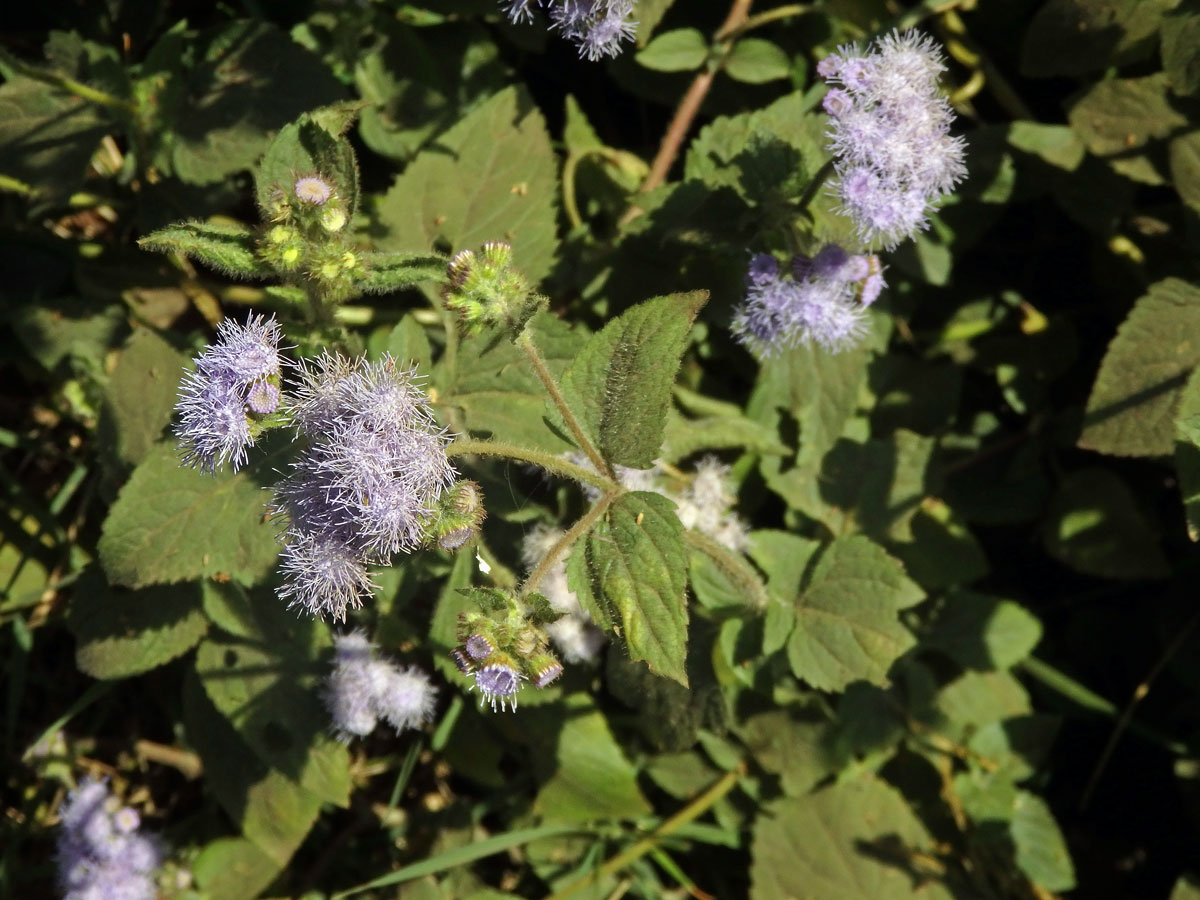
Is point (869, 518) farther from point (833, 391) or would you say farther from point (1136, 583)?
point (1136, 583)

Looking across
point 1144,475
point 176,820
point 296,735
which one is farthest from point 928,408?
point 176,820

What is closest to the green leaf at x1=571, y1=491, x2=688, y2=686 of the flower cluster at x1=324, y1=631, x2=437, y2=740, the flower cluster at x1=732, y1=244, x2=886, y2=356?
the flower cluster at x1=732, y1=244, x2=886, y2=356

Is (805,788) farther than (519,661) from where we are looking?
Yes

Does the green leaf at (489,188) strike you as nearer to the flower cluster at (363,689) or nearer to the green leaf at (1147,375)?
the flower cluster at (363,689)

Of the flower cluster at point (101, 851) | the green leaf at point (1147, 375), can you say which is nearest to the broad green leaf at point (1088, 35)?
the green leaf at point (1147, 375)

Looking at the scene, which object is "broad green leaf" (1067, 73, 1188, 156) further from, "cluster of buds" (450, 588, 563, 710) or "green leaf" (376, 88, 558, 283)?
"cluster of buds" (450, 588, 563, 710)
